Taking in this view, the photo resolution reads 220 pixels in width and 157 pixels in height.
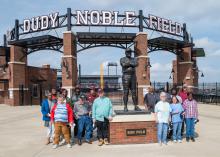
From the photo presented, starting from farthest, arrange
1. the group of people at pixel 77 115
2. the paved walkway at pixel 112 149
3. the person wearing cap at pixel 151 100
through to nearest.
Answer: the person wearing cap at pixel 151 100, the group of people at pixel 77 115, the paved walkway at pixel 112 149

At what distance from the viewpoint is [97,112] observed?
990cm

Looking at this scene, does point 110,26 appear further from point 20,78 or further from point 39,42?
point 20,78

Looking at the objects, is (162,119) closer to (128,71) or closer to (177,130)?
(177,130)

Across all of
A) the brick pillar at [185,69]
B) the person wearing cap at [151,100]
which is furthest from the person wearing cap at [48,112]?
the brick pillar at [185,69]

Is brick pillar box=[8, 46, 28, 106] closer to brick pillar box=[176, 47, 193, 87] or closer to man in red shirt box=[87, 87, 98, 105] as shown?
brick pillar box=[176, 47, 193, 87]

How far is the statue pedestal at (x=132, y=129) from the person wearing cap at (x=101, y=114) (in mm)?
214

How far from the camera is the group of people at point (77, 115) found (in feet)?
31.7

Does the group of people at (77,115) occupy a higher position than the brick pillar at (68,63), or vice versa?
the brick pillar at (68,63)

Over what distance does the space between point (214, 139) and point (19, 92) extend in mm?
23352

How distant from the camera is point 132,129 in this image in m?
9.97

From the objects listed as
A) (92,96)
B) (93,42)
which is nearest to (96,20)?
(93,42)

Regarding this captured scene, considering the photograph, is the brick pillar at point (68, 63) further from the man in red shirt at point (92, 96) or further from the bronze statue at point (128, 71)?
the bronze statue at point (128, 71)

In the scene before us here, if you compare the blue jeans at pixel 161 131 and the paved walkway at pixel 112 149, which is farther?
the blue jeans at pixel 161 131

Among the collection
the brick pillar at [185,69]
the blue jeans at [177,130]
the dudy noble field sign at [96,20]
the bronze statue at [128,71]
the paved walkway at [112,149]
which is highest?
the dudy noble field sign at [96,20]
